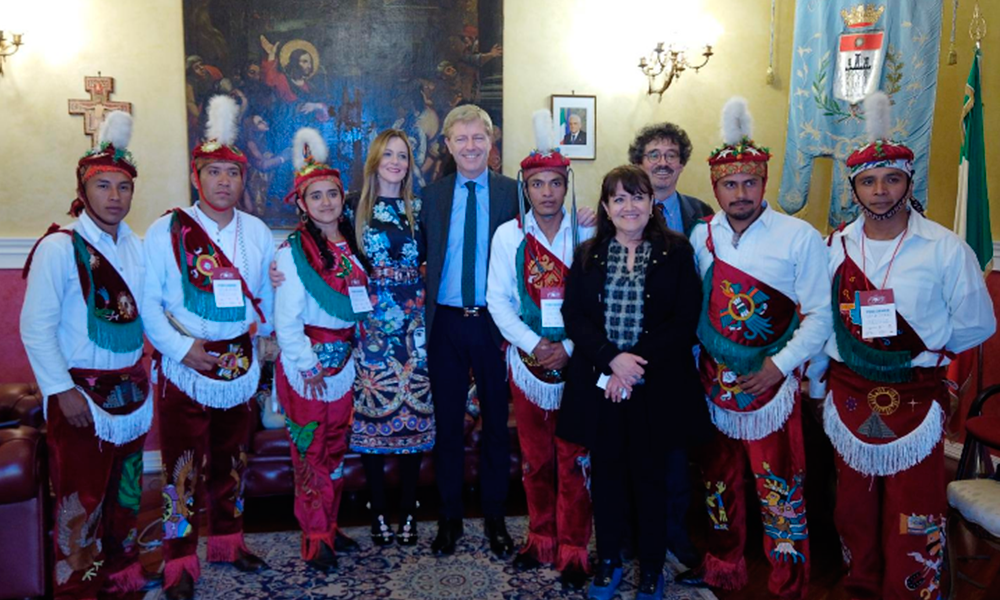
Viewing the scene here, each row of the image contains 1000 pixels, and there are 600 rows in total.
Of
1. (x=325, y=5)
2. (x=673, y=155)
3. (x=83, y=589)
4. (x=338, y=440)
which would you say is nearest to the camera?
(x=83, y=589)

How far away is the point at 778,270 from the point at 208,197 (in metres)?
2.14

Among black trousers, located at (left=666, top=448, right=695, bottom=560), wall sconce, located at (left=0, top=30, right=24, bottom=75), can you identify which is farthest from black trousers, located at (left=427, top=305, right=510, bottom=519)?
wall sconce, located at (left=0, top=30, right=24, bottom=75)

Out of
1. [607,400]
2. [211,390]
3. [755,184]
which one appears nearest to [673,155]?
[755,184]

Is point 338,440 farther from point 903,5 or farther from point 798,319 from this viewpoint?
point 903,5

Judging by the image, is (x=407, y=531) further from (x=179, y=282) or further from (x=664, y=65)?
(x=664, y=65)

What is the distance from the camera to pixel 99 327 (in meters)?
A: 2.42

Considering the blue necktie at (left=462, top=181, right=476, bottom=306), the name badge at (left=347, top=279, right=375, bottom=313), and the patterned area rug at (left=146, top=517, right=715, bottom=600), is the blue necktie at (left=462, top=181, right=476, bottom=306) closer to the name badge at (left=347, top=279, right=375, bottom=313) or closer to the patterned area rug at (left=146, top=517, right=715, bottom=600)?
the name badge at (left=347, top=279, right=375, bottom=313)

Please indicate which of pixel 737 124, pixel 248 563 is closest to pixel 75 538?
pixel 248 563

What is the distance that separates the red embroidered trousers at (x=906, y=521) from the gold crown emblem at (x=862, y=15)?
2.72m

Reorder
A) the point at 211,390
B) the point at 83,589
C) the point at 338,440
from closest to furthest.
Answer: the point at 83,589 → the point at 211,390 → the point at 338,440

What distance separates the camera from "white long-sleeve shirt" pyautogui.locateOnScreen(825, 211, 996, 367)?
2.36 m

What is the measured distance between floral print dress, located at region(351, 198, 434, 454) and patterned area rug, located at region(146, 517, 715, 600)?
484 millimetres

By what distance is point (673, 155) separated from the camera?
127 inches

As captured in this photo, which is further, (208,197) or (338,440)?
(338,440)
